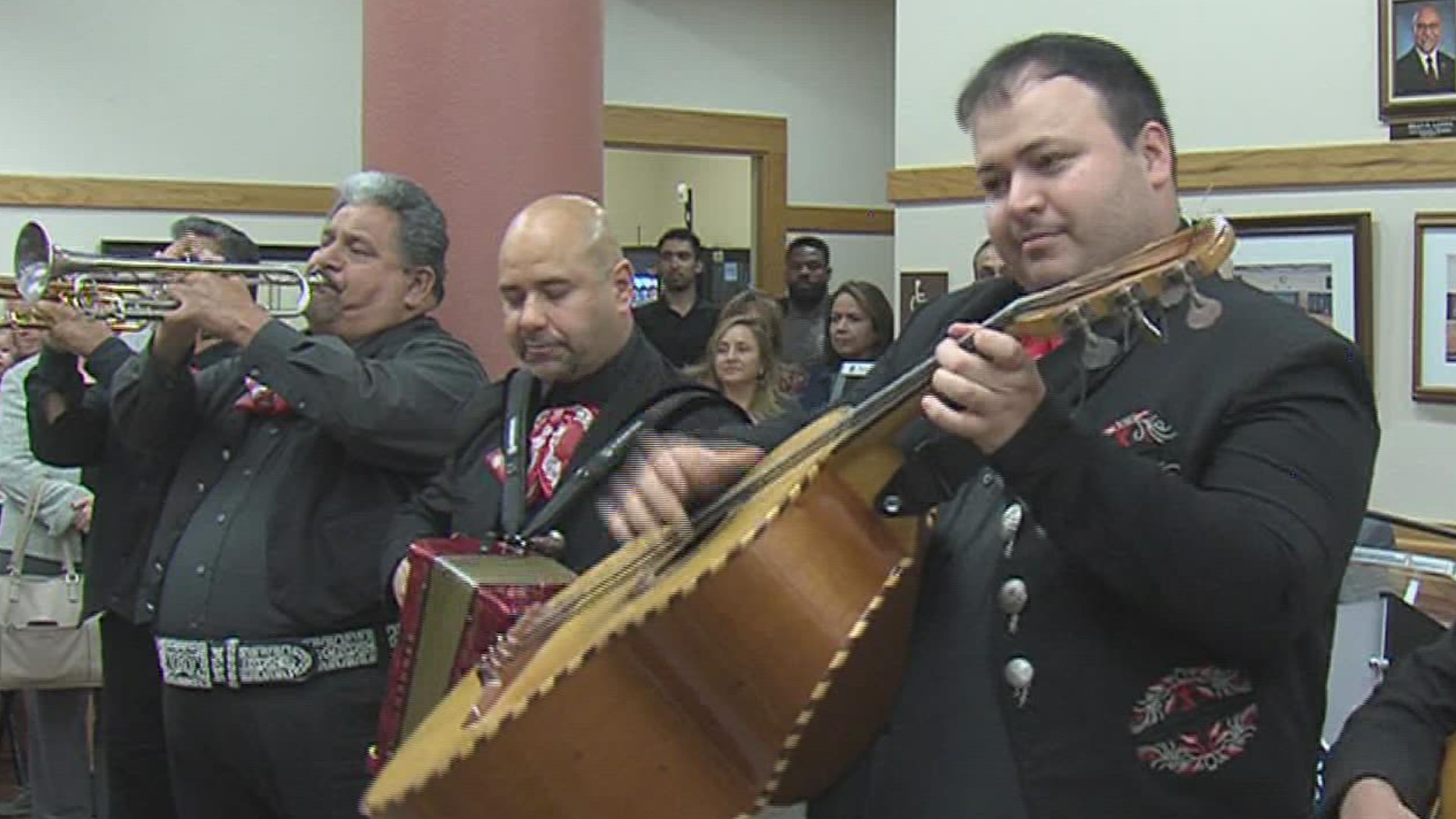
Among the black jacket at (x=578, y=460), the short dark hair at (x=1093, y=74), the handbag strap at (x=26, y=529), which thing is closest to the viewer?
the short dark hair at (x=1093, y=74)

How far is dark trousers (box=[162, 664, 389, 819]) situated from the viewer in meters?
2.85

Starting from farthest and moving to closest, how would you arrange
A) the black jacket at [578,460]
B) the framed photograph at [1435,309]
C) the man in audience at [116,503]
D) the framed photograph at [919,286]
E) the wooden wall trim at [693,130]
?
the wooden wall trim at [693,130]
the framed photograph at [919,286]
the framed photograph at [1435,309]
the man in audience at [116,503]
the black jacket at [578,460]

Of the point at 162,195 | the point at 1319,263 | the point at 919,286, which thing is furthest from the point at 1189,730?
the point at 162,195

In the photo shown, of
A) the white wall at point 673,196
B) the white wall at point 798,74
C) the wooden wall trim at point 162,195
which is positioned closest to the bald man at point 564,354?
the wooden wall trim at point 162,195

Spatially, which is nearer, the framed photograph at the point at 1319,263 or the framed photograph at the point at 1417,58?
the framed photograph at the point at 1417,58

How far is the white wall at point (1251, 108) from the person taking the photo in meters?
4.38

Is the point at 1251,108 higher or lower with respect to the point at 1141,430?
higher

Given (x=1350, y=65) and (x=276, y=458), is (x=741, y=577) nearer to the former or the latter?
(x=276, y=458)

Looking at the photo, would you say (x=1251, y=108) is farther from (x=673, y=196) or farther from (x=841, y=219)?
(x=673, y=196)

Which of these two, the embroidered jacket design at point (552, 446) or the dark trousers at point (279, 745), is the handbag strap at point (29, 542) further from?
the embroidered jacket design at point (552, 446)

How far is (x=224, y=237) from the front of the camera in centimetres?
388

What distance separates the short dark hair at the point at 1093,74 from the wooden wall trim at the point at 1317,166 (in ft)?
8.80

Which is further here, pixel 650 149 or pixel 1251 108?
pixel 650 149

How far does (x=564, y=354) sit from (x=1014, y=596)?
4.31 feet
